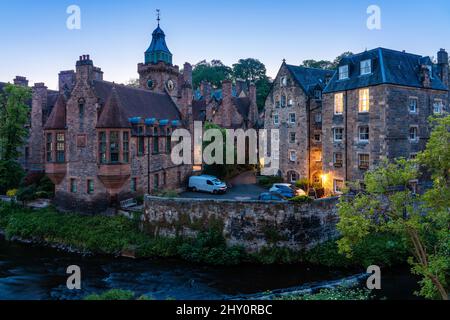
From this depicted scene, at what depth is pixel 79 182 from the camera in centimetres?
3191

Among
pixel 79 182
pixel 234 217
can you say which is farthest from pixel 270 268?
pixel 79 182

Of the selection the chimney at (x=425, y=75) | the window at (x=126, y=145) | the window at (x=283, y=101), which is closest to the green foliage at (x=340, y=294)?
the window at (x=126, y=145)

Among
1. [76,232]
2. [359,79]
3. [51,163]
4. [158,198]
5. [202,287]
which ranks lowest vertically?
[202,287]

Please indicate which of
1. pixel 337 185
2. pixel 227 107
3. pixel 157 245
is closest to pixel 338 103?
pixel 337 185

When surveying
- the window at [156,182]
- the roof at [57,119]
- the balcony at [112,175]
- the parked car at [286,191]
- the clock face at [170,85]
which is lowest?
the parked car at [286,191]

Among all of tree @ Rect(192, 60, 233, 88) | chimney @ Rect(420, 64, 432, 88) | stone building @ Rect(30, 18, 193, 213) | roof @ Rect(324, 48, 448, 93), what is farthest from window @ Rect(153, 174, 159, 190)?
tree @ Rect(192, 60, 233, 88)

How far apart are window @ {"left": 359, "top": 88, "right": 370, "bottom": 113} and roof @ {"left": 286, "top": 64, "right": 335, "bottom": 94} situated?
793cm

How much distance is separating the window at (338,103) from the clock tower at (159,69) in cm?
2049

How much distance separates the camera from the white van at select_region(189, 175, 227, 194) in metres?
37.9

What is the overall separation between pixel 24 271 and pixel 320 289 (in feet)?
63.7

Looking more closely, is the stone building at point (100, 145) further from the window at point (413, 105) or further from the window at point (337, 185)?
the window at point (413, 105)

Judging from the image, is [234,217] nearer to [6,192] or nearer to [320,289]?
[320,289]

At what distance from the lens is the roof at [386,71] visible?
32.6 meters

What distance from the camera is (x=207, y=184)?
39.2 m
